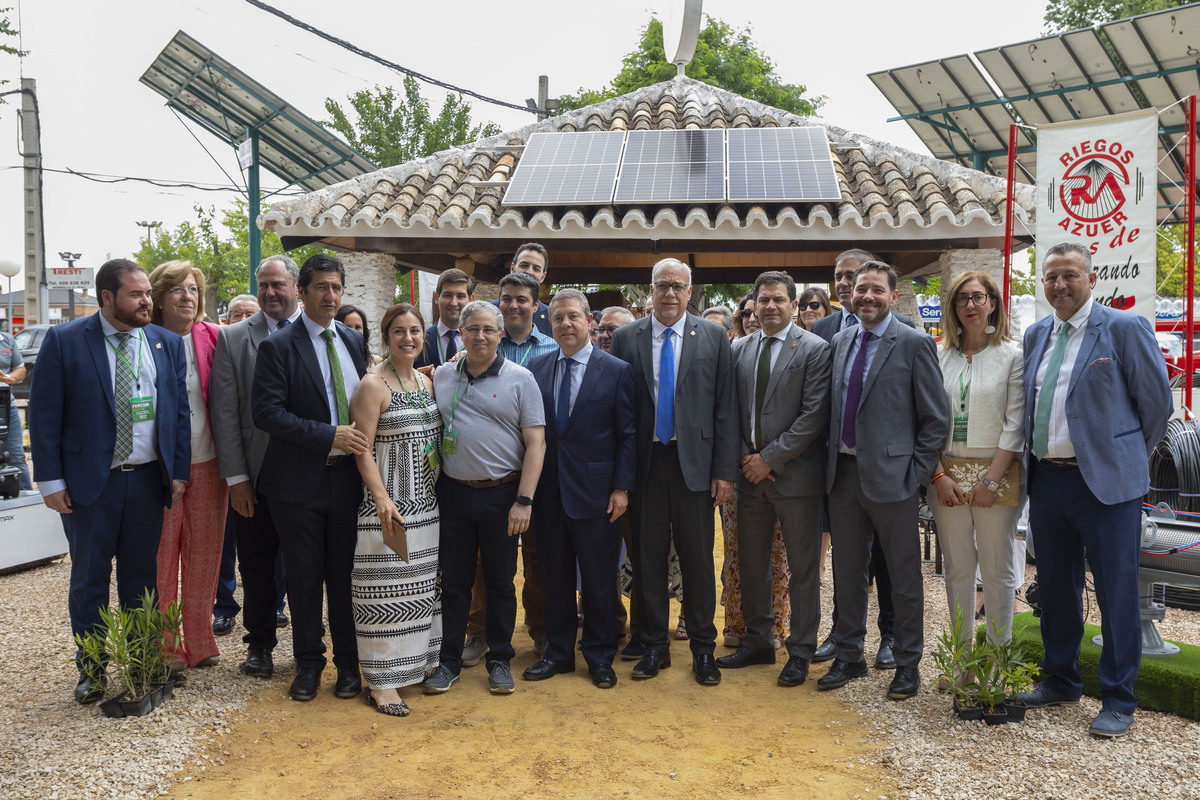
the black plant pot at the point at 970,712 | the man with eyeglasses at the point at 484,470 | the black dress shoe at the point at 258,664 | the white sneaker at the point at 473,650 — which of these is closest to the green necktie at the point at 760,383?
the man with eyeglasses at the point at 484,470

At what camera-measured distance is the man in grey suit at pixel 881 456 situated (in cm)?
425

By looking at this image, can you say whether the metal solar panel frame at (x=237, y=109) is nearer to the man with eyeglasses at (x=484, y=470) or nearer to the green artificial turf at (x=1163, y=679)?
the man with eyeglasses at (x=484, y=470)

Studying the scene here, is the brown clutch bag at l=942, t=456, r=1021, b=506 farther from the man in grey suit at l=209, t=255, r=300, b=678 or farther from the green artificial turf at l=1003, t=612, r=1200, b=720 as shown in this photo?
the man in grey suit at l=209, t=255, r=300, b=678

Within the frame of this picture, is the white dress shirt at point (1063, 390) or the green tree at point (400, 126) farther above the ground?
the green tree at point (400, 126)

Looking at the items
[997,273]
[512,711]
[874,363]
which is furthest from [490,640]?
[997,273]

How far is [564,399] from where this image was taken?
4.58m

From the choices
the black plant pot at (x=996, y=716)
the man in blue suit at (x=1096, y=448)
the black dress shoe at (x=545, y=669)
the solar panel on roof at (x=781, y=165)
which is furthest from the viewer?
the solar panel on roof at (x=781, y=165)

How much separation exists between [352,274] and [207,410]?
357cm

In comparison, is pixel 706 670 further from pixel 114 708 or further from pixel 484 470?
pixel 114 708

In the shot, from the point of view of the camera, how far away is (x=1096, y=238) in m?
5.96

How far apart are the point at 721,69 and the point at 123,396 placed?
19.2 m

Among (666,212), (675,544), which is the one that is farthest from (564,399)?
(666,212)

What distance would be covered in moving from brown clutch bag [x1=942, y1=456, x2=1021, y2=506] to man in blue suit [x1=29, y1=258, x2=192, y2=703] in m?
3.95

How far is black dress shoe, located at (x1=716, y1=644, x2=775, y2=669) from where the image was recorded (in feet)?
16.0
